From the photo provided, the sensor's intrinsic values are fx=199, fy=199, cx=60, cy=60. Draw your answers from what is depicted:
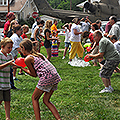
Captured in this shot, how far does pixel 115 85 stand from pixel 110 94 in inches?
32.0

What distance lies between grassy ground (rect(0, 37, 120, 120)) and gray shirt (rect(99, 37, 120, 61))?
98 cm

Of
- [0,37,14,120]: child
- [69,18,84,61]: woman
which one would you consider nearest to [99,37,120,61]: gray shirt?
[0,37,14,120]: child

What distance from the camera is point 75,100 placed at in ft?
16.0

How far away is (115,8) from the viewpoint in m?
25.0

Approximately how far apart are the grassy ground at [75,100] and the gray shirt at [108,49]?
98cm

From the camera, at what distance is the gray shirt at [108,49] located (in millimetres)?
4996

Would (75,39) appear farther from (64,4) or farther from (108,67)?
(64,4)

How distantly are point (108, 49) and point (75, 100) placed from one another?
1.54 metres

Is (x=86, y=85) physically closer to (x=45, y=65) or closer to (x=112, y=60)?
(x=112, y=60)

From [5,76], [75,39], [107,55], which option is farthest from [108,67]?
[75,39]

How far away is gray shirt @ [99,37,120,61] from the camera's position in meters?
5.00

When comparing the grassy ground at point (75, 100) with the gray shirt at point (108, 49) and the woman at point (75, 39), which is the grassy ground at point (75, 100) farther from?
the woman at point (75, 39)

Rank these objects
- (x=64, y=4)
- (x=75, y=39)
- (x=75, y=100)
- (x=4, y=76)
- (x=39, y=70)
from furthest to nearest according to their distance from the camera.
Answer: (x=64, y=4) < (x=75, y=39) < (x=75, y=100) < (x=4, y=76) < (x=39, y=70)

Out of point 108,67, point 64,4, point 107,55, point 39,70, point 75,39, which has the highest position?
point 64,4
